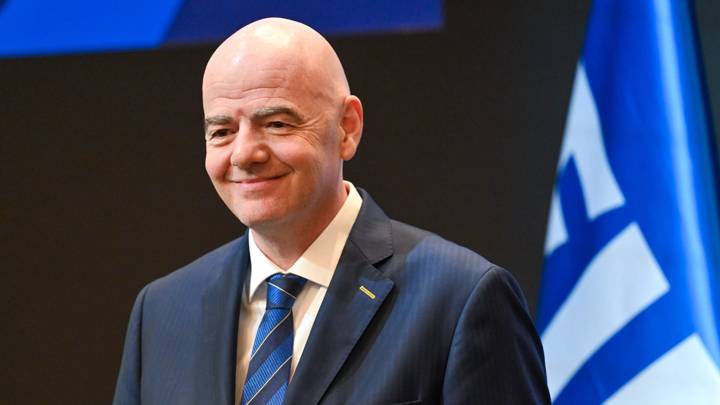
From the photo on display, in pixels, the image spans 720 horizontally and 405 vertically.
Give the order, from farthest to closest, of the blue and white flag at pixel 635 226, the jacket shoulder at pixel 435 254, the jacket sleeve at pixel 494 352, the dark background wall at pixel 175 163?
the dark background wall at pixel 175 163, the blue and white flag at pixel 635 226, the jacket shoulder at pixel 435 254, the jacket sleeve at pixel 494 352

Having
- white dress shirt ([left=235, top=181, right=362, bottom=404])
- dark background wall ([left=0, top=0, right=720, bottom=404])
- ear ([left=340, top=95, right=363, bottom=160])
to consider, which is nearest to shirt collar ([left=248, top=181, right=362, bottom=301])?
white dress shirt ([left=235, top=181, right=362, bottom=404])

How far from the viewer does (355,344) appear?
1.84 m

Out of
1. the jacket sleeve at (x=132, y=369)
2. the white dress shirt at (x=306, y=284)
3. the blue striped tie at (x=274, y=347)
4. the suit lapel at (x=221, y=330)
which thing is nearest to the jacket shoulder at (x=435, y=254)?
the white dress shirt at (x=306, y=284)

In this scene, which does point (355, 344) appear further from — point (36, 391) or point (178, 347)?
point (36, 391)

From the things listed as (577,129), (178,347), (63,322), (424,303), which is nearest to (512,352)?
(424,303)

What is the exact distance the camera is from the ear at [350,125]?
194 centimetres

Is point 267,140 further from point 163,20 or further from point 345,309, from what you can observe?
point 163,20

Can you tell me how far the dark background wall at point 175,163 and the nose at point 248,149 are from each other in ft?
5.31

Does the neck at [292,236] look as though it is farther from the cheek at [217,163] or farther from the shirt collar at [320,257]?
the cheek at [217,163]

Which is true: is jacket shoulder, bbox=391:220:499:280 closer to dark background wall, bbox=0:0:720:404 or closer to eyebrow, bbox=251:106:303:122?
eyebrow, bbox=251:106:303:122

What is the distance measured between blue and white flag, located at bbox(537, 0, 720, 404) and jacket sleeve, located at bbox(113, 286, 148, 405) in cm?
140

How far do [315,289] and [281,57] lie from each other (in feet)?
1.42

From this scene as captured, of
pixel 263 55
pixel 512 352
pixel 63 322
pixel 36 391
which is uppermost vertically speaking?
pixel 263 55

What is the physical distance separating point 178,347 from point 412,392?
0.50 metres
